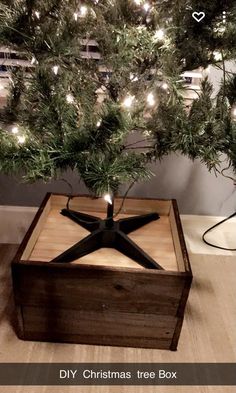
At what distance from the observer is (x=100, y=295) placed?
0.97 metres

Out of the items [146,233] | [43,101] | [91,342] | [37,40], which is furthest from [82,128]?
[91,342]

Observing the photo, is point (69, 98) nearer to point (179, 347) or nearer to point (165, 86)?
point (165, 86)

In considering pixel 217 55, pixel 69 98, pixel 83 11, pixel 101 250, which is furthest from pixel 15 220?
pixel 217 55

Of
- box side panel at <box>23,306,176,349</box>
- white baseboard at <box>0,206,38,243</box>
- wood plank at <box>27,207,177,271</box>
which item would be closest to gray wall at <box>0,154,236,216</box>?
white baseboard at <box>0,206,38,243</box>

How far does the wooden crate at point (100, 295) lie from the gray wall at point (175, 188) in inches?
14.7

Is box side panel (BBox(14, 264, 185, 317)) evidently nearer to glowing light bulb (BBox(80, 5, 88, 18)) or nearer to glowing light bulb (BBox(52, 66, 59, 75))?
glowing light bulb (BBox(52, 66, 59, 75))

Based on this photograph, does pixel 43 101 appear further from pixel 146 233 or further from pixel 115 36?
pixel 146 233

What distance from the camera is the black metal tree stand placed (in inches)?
41.6

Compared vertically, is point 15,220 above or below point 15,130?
below

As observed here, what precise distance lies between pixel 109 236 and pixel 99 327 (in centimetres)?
28

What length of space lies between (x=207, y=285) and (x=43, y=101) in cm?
92

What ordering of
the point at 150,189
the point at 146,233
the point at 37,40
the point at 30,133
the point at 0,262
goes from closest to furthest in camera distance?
the point at 37,40 → the point at 30,133 → the point at 146,233 → the point at 0,262 → the point at 150,189

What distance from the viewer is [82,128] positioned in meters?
0.84

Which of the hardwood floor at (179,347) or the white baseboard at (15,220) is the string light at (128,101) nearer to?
the hardwood floor at (179,347)
